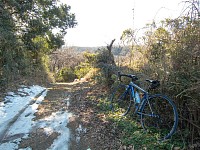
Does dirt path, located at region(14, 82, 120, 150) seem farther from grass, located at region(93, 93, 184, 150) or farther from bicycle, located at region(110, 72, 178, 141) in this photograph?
bicycle, located at region(110, 72, 178, 141)

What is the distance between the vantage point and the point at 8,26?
800 cm

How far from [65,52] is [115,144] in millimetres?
26514

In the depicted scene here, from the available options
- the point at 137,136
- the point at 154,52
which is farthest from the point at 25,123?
the point at 154,52

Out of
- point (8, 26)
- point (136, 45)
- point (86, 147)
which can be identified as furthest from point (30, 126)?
point (8, 26)

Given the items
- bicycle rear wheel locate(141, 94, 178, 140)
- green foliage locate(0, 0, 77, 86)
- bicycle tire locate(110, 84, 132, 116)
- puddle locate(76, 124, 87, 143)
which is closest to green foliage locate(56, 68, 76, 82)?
green foliage locate(0, 0, 77, 86)

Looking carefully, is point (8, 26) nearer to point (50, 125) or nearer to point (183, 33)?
point (50, 125)

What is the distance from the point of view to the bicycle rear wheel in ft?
11.1

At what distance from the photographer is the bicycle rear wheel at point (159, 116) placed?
338 cm

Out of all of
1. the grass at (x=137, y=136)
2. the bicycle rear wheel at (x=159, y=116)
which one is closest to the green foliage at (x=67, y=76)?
the grass at (x=137, y=136)

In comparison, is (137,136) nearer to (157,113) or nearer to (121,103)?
(157,113)

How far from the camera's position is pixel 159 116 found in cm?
354

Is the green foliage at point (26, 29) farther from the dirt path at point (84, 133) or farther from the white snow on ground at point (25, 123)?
the dirt path at point (84, 133)

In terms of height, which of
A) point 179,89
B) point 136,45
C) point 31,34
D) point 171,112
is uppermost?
point 31,34

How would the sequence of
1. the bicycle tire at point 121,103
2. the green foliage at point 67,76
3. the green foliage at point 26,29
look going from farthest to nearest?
the green foliage at point 67,76 → the green foliage at point 26,29 → the bicycle tire at point 121,103
